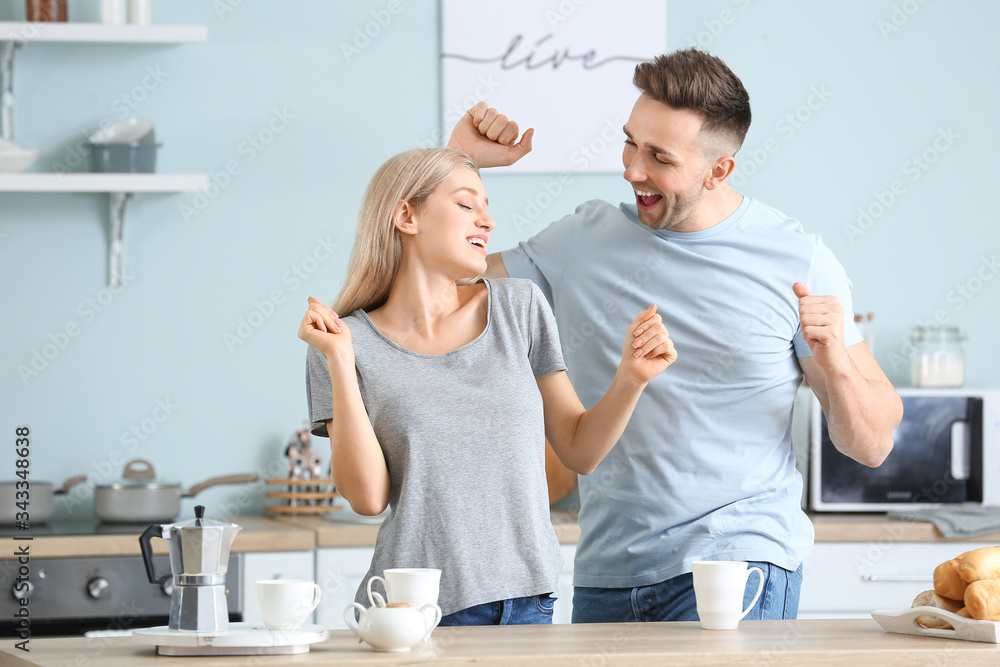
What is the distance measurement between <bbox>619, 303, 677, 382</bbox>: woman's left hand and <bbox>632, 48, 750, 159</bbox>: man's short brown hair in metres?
0.45

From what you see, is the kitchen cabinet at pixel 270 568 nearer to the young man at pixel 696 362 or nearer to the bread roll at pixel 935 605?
the young man at pixel 696 362

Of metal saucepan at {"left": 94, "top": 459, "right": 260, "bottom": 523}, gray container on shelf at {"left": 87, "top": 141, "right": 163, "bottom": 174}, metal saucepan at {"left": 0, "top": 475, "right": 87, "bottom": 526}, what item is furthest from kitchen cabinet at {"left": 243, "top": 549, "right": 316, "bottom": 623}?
gray container on shelf at {"left": 87, "top": 141, "right": 163, "bottom": 174}

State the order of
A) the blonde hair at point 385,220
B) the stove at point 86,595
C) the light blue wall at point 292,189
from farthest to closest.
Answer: the light blue wall at point 292,189
the stove at point 86,595
the blonde hair at point 385,220

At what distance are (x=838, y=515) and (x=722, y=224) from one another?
128cm

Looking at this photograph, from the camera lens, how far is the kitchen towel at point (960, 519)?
249 cm

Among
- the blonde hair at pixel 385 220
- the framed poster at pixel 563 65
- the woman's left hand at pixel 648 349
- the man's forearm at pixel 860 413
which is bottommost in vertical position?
the man's forearm at pixel 860 413

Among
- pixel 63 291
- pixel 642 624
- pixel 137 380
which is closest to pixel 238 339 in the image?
pixel 137 380

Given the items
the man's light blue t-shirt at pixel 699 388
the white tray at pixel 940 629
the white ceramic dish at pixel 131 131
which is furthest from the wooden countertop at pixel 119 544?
A: the white tray at pixel 940 629

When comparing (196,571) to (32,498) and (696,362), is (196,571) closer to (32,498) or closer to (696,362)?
(696,362)

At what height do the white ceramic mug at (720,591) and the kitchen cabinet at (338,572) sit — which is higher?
the white ceramic mug at (720,591)

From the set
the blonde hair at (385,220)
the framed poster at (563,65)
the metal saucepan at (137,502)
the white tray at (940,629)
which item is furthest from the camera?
the framed poster at (563,65)

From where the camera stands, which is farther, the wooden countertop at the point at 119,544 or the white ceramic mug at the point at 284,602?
the wooden countertop at the point at 119,544

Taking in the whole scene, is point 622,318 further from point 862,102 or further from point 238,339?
point 862,102

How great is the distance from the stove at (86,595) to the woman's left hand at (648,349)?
4.23ft
